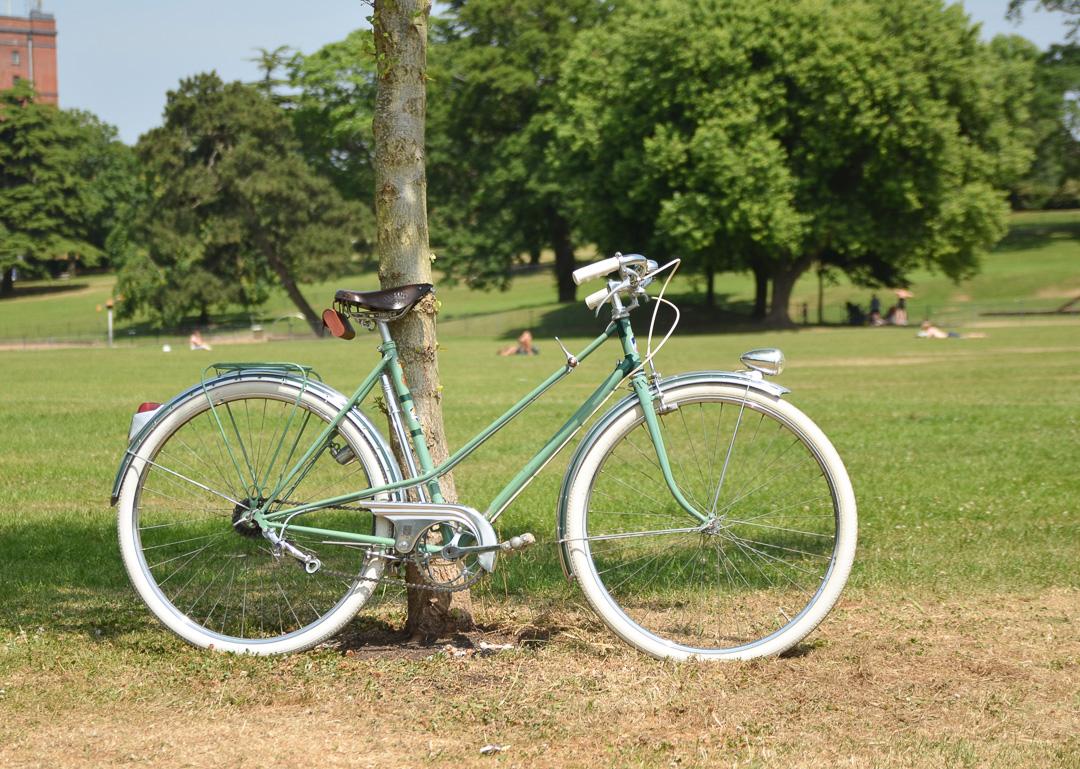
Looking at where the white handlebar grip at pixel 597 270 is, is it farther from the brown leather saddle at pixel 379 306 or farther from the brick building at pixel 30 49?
the brick building at pixel 30 49

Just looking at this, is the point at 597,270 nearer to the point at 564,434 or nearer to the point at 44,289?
the point at 564,434

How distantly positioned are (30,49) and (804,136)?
86.9 m

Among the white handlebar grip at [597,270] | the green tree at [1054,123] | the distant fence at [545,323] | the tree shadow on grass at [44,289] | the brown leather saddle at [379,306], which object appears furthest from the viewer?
the tree shadow on grass at [44,289]

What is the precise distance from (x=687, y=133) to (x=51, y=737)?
46679mm

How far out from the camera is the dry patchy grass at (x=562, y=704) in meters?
3.94

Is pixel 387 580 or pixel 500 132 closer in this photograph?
pixel 387 580

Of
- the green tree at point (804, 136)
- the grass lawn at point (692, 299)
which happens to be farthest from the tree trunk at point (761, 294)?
the green tree at point (804, 136)

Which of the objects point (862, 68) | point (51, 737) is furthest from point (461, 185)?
point (51, 737)

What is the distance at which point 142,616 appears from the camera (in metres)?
5.82

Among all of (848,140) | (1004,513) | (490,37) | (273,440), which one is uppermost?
(490,37)

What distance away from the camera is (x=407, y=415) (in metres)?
5.15

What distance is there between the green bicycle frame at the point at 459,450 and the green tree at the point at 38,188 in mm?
89758

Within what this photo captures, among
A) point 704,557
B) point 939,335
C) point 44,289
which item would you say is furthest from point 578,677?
point 44,289

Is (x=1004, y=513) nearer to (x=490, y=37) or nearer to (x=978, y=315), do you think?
(x=978, y=315)
